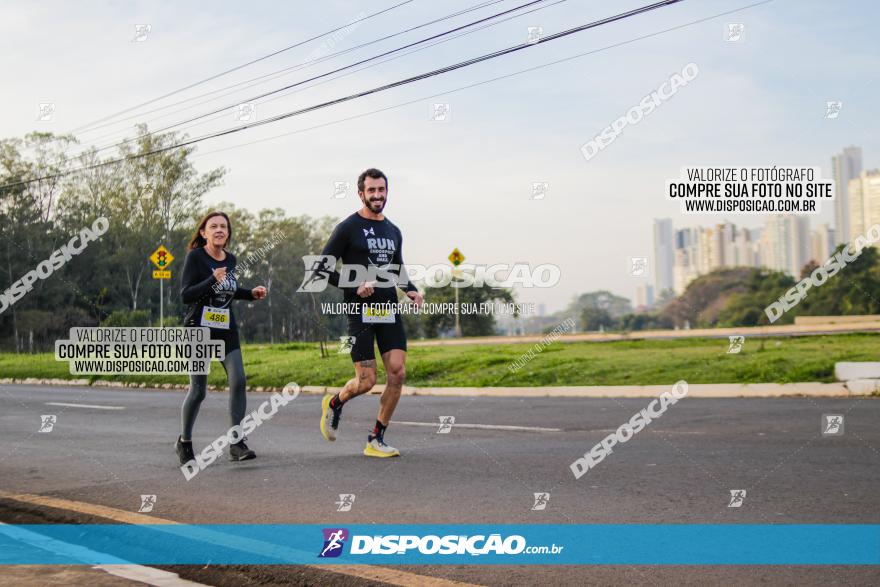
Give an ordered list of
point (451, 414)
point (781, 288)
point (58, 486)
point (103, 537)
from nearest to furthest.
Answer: point (103, 537)
point (58, 486)
point (451, 414)
point (781, 288)

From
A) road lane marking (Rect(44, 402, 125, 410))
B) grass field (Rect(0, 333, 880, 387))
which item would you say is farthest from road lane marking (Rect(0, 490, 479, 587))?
grass field (Rect(0, 333, 880, 387))

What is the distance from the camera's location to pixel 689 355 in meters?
18.6

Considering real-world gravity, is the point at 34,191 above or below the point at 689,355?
above

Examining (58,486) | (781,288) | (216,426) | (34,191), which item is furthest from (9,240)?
(58,486)

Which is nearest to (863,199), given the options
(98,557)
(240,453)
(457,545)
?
(240,453)

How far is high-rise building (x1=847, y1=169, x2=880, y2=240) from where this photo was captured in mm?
25672

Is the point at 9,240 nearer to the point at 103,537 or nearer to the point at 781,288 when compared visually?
the point at 781,288

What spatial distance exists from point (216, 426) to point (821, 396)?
8.48 metres

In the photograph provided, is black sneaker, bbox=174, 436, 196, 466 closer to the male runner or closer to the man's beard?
the male runner

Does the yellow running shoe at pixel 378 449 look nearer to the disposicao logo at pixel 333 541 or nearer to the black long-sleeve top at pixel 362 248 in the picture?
the black long-sleeve top at pixel 362 248

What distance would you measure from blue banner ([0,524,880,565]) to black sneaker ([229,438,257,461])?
2.54 m

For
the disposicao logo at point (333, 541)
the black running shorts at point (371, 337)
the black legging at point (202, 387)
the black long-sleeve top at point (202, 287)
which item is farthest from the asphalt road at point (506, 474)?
the black long-sleeve top at point (202, 287)

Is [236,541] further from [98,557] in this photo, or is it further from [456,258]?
[456,258]

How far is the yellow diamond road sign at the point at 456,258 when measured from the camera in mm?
26083
